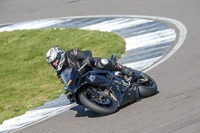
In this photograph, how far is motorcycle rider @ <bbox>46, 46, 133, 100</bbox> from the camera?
6621 mm

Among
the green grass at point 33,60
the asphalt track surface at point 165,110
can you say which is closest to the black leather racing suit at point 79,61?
the asphalt track surface at point 165,110

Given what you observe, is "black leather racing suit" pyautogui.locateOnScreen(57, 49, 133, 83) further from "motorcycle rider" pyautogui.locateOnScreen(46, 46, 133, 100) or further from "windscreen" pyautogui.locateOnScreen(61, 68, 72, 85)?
"windscreen" pyautogui.locateOnScreen(61, 68, 72, 85)

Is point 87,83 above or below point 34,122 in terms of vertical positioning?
above

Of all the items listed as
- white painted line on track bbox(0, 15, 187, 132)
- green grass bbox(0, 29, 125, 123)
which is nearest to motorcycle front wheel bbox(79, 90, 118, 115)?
white painted line on track bbox(0, 15, 187, 132)

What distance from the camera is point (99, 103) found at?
21.0ft

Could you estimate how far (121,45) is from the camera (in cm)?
1192

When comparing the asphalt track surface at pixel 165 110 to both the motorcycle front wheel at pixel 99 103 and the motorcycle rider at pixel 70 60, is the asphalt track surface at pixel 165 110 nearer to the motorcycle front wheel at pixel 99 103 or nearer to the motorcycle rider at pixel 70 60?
the motorcycle front wheel at pixel 99 103

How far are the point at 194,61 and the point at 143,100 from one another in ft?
7.99

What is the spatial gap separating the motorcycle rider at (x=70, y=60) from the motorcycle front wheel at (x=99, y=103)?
65 centimetres

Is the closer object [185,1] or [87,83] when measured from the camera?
[87,83]

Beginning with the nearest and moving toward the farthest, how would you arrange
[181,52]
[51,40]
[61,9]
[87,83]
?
[87,83] → [181,52] → [51,40] → [61,9]

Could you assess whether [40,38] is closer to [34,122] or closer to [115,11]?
[115,11]

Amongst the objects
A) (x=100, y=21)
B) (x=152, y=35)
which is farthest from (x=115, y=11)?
(x=152, y=35)

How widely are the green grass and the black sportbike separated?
2.67 metres
